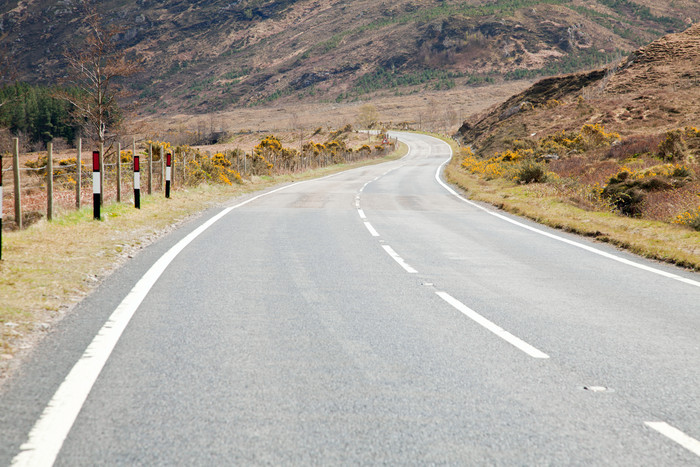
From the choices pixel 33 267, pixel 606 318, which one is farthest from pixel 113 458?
pixel 33 267

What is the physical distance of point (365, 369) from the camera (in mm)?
3990

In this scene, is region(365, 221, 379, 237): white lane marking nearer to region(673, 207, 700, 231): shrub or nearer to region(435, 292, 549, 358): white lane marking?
region(435, 292, 549, 358): white lane marking

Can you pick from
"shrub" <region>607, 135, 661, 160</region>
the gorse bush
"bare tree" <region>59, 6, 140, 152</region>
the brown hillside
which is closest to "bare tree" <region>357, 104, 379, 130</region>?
the brown hillside

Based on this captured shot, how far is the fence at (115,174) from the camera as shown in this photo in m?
12.4

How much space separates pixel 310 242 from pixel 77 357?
21.1ft

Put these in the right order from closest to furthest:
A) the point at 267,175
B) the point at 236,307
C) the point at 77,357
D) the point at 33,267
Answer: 1. the point at 77,357
2. the point at 236,307
3. the point at 33,267
4. the point at 267,175

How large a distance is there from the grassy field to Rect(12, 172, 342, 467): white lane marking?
461mm

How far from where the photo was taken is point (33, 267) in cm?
704

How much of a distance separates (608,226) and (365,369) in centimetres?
1032

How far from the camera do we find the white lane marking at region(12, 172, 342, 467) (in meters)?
2.78

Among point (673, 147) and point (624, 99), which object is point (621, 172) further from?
point (624, 99)

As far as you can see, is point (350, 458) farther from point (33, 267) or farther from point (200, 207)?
point (200, 207)

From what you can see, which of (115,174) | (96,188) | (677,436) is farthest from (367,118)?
(677,436)

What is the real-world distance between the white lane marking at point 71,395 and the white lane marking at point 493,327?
10.1 ft
